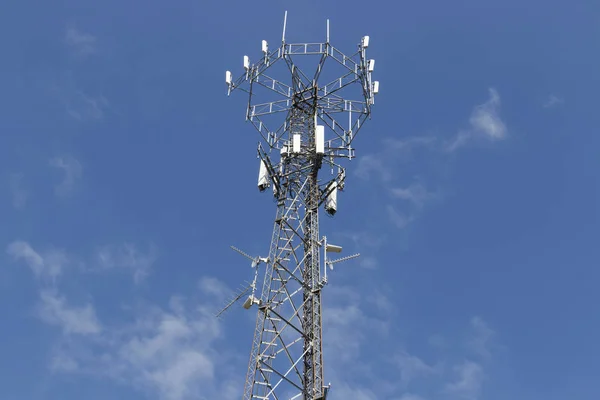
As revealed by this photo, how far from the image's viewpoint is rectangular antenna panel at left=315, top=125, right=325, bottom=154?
49469 millimetres

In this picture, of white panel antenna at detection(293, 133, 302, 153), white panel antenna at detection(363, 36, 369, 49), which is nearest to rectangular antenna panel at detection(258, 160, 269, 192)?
white panel antenna at detection(293, 133, 302, 153)

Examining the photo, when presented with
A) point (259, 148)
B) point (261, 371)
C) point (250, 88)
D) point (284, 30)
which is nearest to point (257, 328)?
point (261, 371)

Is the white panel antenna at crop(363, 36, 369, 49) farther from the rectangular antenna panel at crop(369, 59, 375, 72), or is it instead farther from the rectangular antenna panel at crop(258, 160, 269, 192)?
the rectangular antenna panel at crop(258, 160, 269, 192)

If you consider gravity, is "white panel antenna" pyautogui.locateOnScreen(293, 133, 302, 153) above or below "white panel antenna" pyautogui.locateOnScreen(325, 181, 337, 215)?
above

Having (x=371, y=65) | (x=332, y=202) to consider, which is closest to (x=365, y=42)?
(x=371, y=65)

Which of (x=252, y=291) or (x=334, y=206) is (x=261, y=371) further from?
(x=334, y=206)

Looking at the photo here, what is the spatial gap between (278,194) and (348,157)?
4.87m

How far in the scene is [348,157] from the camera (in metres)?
51.4

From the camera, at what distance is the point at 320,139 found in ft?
163

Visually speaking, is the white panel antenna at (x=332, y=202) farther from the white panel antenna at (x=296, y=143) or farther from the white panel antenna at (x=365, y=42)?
the white panel antenna at (x=365, y=42)

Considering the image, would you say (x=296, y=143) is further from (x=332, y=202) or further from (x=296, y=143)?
(x=332, y=202)

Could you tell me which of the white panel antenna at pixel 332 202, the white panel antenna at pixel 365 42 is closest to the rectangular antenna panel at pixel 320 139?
the white panel antenna at pixel 332 202

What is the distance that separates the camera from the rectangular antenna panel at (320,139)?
49469mm

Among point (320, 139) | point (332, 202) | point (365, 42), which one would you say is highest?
point (365, 42)
